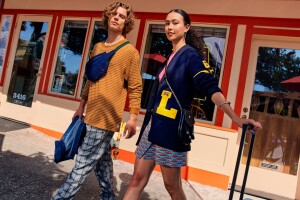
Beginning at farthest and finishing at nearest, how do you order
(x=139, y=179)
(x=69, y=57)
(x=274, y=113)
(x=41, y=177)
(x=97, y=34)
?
1. (x=69, y=57)
2. (x=97, y=34)
3. (x=274, y=113)
4. (x=41, y=177)
5. (x=139, y=179)

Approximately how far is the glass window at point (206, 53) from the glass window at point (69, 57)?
1629 mm

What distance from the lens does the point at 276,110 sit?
500 cm

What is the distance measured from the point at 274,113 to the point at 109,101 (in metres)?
3.46

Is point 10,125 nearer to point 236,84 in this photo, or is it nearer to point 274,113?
point 236,84

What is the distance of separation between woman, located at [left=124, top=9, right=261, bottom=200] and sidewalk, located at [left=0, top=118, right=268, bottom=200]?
4.57ft

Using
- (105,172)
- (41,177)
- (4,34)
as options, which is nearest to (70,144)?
(105,172)

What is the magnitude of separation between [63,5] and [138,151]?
536cm

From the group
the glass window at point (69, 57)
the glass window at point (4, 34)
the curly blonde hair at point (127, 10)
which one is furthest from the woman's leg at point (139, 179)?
the glass window at point (4, 34)

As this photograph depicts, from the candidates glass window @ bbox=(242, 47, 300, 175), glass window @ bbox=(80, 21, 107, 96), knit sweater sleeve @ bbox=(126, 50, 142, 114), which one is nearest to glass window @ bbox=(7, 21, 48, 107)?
glass window @ bbox=(80, 21, 107, 96)

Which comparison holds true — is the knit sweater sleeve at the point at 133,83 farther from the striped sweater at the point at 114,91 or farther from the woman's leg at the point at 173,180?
the woman's leg at the point at 173,180

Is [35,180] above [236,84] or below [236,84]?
below

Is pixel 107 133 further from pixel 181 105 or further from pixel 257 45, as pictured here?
pixel 257 45

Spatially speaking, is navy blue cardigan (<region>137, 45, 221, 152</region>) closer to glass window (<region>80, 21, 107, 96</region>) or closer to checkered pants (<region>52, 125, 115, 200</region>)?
checkered pants (<region>52, 125, 115, 200</region>)

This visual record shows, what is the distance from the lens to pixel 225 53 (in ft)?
17.2
